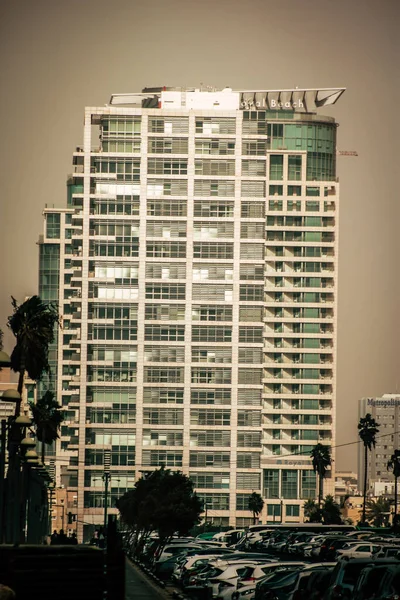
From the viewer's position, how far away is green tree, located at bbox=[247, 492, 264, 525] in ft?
634

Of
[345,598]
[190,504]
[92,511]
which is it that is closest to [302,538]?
[190,504]

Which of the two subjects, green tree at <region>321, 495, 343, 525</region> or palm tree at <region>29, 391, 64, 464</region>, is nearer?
palm tree at <region>29, 391, 64, 464</region>

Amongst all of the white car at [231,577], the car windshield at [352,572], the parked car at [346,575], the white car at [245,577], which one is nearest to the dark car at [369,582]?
the parked car at [346,575]

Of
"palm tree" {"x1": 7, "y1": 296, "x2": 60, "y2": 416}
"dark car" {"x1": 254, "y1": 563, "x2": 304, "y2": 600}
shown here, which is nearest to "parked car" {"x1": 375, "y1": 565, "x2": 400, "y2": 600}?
"dark car" {"x1": 254, "y1": 563, "x2": 304, "y2": 600}

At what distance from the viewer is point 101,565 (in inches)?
1395

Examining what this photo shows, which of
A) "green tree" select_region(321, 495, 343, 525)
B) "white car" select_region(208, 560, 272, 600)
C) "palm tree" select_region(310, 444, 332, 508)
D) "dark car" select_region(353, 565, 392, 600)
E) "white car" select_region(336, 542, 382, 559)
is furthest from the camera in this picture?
"palm tree" select_region(310, 444, 332, 508)

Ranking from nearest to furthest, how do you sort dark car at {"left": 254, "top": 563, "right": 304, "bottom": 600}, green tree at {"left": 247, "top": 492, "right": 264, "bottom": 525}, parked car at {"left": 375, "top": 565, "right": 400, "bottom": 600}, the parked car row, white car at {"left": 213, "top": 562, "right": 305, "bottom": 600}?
parked car at {"left": 375, "top": 565, "right": 400, "bottom": 600} < the parked car row < dark car at {"left": 254, "top": 563, "right": 304, "bottom": 600} < white car at {"left": 213, "top": 562, "right": 305, "bottom": 600} < green tree at {"left": 247, "top": 492, "right": 264, "bottom": 525}

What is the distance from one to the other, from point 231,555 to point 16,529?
11563 mm

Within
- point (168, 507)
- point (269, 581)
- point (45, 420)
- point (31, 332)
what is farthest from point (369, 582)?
point (45, 420)

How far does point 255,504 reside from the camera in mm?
193500

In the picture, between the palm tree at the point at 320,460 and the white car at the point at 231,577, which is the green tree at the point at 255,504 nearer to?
the palm tree at the point at 320,460

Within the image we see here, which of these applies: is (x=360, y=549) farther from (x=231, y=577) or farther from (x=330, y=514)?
(x=330, y=514)

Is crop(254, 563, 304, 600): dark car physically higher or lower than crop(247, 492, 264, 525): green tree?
higher

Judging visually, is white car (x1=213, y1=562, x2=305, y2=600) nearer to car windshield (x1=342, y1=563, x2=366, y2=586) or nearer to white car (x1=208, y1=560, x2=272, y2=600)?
white car (x1=208, y1=560, x2=272, y2=600)
